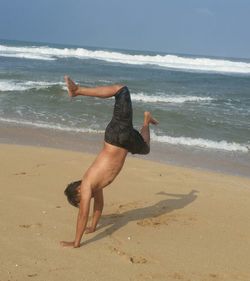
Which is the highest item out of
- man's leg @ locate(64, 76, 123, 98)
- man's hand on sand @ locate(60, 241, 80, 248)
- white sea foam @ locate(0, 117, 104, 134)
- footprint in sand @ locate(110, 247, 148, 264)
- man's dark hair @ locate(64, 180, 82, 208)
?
man's leg @ locate(64, 76, 123, 98)

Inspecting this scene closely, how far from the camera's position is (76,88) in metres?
4.08

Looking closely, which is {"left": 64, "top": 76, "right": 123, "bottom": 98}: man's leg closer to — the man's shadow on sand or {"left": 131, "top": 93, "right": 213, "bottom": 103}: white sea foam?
the man's shadow on sand

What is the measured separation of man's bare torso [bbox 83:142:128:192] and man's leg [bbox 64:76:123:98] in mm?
532

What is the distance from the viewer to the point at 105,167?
14.8 feet

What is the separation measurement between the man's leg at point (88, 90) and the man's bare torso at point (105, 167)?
1.75 ft

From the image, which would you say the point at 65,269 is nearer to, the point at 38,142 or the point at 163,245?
the point at 163,245

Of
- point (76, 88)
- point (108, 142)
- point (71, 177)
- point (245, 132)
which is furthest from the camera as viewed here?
point (245, 132)

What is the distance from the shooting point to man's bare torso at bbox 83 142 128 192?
450 cm

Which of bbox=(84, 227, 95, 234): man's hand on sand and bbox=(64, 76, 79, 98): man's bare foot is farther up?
bbox=(64, 76, 79, 98): man's bare foot

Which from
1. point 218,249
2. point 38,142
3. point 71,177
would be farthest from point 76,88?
point 38,142

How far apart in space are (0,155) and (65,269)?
4231mm

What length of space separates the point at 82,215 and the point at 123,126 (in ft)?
2.89

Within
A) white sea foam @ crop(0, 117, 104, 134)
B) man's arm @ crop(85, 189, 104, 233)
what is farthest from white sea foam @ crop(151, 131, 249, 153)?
man's arm @ crop(85, 189, 104, 233)

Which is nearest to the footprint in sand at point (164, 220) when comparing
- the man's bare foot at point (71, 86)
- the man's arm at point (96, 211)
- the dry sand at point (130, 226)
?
the dry sand at point (130, 226)
